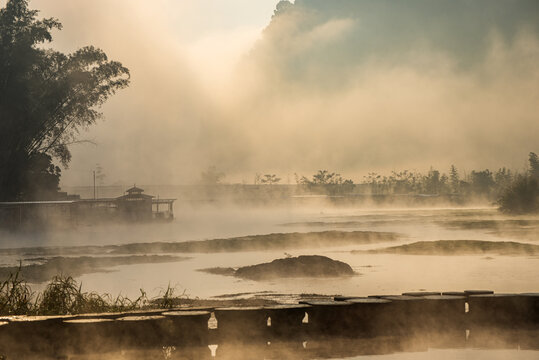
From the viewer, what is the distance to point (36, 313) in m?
14.4

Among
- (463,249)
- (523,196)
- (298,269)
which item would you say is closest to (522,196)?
(523,196)

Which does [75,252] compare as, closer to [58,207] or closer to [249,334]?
[58,207]

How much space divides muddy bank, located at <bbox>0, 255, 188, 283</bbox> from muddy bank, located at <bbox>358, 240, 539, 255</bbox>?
485 inches

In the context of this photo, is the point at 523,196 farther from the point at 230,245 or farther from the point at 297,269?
the point at 297,269

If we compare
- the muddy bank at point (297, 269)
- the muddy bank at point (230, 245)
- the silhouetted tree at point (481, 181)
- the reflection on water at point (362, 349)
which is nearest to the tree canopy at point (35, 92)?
the muddy bank at point (230, 245)

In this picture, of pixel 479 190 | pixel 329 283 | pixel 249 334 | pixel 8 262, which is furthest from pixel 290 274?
pixel 479 190

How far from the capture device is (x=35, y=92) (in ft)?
234

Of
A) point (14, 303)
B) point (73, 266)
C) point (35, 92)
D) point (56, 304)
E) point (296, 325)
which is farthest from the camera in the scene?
point (35, 92)

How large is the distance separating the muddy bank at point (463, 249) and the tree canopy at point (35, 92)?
3523 cm

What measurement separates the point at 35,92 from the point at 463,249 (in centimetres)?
4275

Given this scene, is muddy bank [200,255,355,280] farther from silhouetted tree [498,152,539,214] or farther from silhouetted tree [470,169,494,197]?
silhouetted tree [470,169,494,197]

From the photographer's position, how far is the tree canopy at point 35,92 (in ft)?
220

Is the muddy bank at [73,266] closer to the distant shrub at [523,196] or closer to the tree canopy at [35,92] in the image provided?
the tree canopy at [35,92]

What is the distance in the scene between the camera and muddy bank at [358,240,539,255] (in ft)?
146
